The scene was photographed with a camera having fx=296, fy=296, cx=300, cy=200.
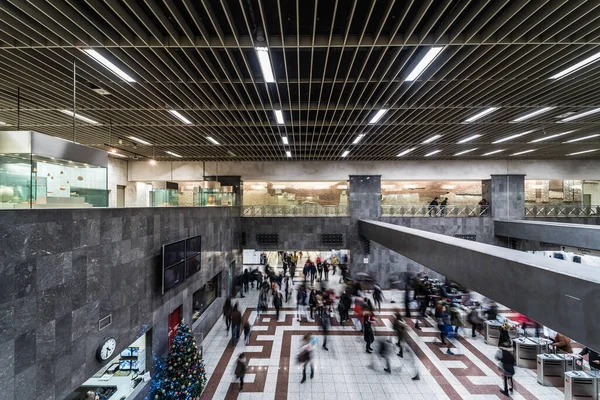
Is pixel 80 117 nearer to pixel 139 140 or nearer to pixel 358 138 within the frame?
pixel 139 140

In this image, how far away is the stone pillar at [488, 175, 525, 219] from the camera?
63.9ft

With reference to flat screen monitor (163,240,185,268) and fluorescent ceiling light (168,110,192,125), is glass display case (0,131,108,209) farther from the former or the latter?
fluorescent ceiling light (168,110,192,125)

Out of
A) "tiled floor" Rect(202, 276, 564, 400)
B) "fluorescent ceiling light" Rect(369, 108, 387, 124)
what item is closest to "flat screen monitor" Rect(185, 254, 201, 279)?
"tiled floor" Rect(202, 276, 564, 400)

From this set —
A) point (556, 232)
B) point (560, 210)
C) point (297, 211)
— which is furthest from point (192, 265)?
point (560, 210)

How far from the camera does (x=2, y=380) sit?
3.71 meters

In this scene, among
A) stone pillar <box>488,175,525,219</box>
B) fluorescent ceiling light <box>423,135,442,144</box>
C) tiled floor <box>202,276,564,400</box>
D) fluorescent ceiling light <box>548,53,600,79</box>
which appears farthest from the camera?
stone pillar <box>488,175,525,219</box>

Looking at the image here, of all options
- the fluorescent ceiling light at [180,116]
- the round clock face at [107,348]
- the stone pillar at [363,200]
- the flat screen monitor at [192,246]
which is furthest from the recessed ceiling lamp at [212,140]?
the stone pillar at [363,200]

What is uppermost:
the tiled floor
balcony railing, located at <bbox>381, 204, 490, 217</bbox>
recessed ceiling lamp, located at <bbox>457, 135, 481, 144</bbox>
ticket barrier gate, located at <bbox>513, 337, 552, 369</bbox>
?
recessed ceiling lamp, located at <bbox>457, 135, 481, 144</bbox>

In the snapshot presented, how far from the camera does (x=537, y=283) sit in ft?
14.2

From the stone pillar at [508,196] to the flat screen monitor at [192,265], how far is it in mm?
18730

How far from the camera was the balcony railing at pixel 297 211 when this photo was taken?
20.0 metres

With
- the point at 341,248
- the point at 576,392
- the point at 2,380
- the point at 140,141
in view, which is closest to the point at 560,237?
the point at 576,392

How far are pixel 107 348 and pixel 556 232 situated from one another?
16978mm

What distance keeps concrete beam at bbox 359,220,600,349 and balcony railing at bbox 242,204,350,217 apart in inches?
501
